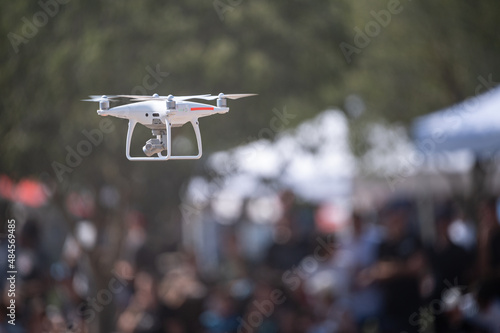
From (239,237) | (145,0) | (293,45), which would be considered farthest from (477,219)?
(145,0)

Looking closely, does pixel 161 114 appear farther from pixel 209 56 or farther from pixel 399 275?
pixel 399 275

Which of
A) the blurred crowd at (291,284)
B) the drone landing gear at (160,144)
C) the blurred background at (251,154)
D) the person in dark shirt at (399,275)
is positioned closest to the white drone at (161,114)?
the drone landing gear at (160,144)

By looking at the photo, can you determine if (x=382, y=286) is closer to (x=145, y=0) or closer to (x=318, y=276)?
(x=318, y=276)

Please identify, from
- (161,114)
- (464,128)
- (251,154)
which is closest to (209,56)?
(251,154)

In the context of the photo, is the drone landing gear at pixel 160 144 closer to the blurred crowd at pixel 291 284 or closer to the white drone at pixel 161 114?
the white drone at pixel 161 114

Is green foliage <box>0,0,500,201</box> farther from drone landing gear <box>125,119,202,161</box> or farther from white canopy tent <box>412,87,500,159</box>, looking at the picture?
drone landing gear <box>125,119,202,161</box>

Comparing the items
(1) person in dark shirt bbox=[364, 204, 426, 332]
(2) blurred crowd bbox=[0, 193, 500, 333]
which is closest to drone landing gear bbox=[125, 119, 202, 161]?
(2) blurred crowd bbox=[0, 193, 500, 333]
